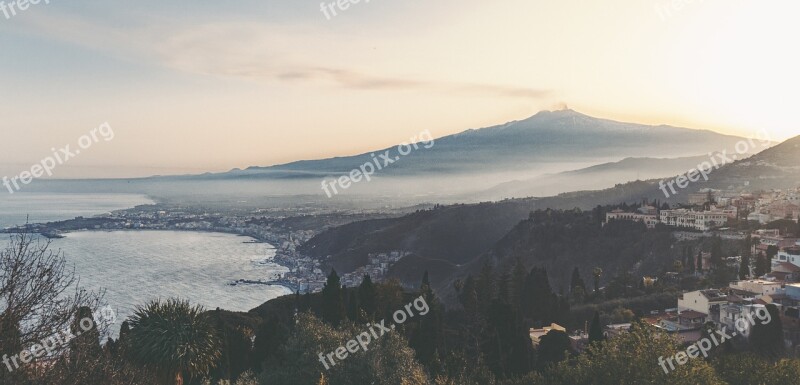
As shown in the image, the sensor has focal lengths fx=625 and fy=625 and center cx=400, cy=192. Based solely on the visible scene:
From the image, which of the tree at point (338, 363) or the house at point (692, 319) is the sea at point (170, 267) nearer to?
the tree at point (338, 363)

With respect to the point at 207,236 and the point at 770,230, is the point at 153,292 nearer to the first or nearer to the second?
the point at 770,230

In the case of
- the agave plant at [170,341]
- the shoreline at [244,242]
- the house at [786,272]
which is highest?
the agave plant at [170,341]

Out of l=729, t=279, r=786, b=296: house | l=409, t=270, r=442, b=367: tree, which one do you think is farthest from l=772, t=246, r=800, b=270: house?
l=409, t=270, r=442, b=367: tree

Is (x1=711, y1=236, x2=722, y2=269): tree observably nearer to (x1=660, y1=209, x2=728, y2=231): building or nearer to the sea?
(x1=660, y1=209, x2=728, y2=231): building

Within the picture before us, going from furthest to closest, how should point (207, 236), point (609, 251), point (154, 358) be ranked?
1. point (207, 236)
2. point (609, 251)
3. point (154, 358)

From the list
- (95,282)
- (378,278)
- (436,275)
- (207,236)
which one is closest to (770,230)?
(436,275)

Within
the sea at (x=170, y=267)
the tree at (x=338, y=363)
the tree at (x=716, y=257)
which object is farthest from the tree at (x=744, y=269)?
the sea at (x=170, y=267)

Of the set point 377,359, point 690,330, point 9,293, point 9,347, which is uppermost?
point 9,293
